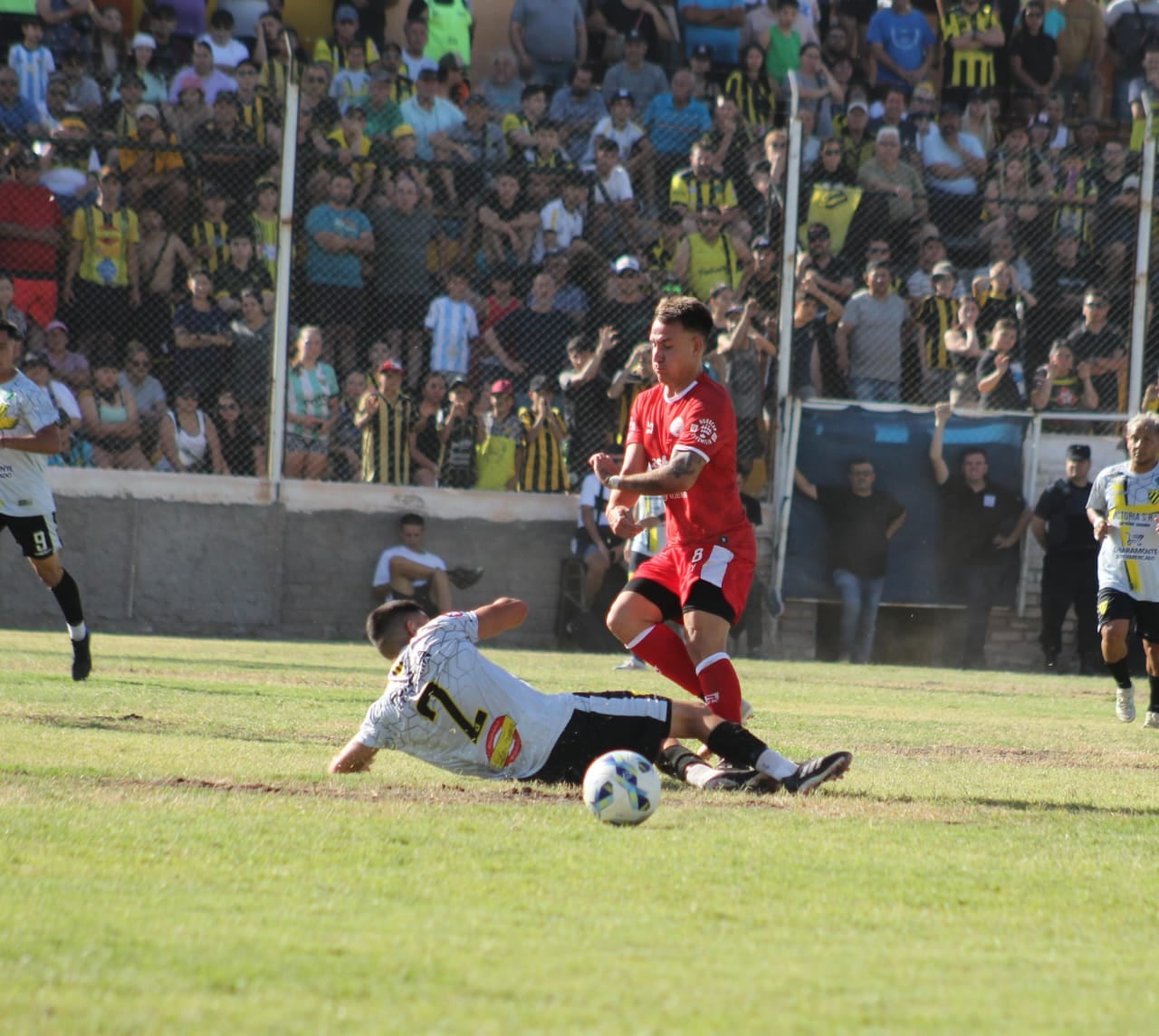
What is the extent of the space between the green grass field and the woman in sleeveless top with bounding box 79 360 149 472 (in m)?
8.06

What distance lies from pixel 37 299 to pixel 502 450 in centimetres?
471

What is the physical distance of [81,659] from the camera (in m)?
10.7

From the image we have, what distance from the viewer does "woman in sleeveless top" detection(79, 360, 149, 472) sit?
16.2 meters

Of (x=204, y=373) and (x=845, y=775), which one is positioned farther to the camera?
(x=204, y=373)

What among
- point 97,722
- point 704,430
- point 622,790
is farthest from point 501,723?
point 97,722

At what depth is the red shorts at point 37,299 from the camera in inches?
636

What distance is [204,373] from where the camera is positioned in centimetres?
1647

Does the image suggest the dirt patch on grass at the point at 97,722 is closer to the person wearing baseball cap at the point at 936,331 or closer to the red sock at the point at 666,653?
the red sock at the point at 666,653

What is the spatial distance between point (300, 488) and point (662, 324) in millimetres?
10419

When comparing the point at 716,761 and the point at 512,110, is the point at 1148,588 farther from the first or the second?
the point at 512,110

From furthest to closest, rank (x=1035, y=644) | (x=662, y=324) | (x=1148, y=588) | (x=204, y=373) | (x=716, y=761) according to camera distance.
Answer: (x=1035, y=644), (x=204, y=373), (x=1148, y=588), (x=716, y=761), (x=662, y=324)

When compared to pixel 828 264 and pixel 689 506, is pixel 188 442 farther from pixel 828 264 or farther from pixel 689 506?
pixel 689 506

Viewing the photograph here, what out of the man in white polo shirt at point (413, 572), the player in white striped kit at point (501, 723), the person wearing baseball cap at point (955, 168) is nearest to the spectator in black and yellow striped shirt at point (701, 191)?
the person wearing baseball cap at point (955, 168)

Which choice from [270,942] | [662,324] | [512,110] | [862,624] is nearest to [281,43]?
[512,110]
